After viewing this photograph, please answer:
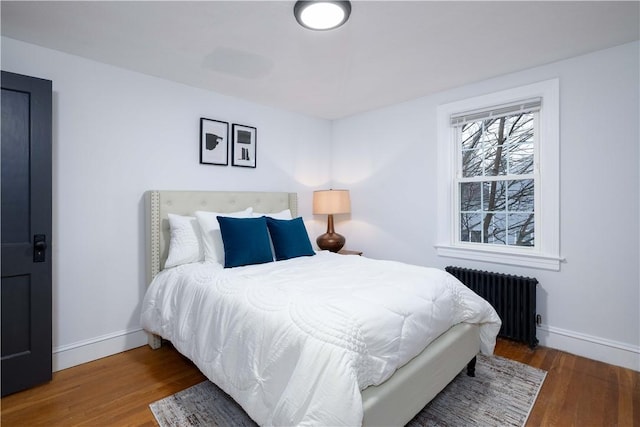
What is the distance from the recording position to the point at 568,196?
103 inches

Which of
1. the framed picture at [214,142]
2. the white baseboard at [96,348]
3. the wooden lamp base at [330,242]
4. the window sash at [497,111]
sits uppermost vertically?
the window sash at [497,111]

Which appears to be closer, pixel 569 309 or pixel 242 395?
pixel 242 395

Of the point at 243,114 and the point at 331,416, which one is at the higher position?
the point at 243,114

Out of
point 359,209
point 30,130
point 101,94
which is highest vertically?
point 101,94

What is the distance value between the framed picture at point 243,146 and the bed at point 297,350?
399 mm

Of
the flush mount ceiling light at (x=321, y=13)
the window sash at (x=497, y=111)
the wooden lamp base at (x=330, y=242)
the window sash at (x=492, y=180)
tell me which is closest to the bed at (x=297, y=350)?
the wooden lamp base at (x=330, y=242)

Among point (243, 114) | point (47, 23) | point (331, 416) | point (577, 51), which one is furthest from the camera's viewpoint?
point (243, 114)

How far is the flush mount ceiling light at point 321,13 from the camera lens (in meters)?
1.78

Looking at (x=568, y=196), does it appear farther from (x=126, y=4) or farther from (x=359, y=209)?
(x=126, y=4)

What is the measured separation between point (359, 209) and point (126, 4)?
9.91 feet

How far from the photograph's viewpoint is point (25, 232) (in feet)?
6.92

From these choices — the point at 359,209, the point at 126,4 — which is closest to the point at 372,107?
the point at 359,209

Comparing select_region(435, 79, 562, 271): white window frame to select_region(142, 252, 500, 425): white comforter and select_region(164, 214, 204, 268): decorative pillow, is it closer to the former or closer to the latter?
select_region(142, 252, 500, 425): white comforter

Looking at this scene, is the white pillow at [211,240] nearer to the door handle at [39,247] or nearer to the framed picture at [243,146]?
the framed picture at [243,146]
